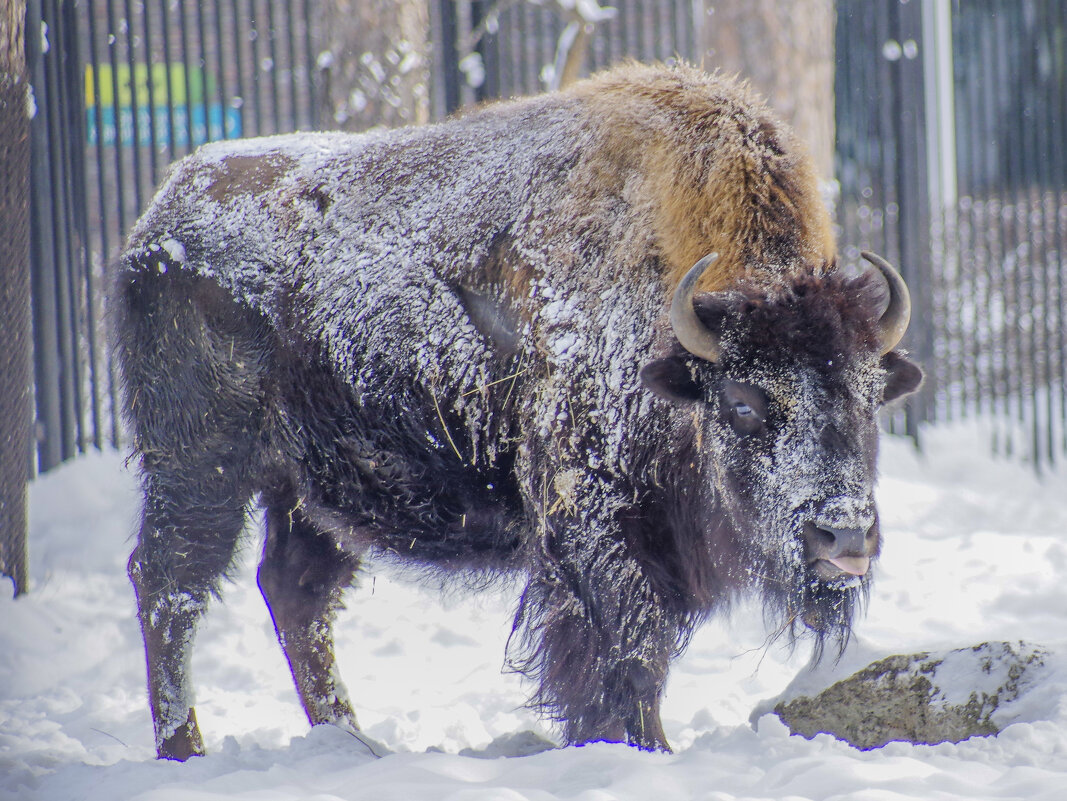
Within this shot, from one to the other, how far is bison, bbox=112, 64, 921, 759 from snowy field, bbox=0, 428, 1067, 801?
260 mm

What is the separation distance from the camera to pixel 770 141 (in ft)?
9.46

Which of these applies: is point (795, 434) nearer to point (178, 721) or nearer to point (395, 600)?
point (178, 721)

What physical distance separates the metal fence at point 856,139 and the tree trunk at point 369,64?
16 centimetres

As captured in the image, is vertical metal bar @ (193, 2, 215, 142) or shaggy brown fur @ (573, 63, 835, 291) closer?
shaggy brown fur @ (573, 63, 835, 291)

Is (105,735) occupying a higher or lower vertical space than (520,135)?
lower

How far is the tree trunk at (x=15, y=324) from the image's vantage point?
4281 millimetres

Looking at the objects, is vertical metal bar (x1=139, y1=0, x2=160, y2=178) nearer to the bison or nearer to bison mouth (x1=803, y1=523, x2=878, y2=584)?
A: the bison

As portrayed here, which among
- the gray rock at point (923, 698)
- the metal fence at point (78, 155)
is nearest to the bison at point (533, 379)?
the gray rock at point (923, 698)

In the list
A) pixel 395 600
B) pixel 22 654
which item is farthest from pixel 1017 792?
pixel 22 654

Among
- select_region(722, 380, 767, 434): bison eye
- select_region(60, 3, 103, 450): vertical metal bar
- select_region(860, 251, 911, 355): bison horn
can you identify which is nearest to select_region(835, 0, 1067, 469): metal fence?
select_region(860, 251, 911, 355): bison horn

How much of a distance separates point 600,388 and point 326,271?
1015 mm

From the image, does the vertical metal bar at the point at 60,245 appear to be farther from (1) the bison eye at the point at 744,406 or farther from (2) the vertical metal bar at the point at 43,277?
(1) the bison eye at the point at 744,406

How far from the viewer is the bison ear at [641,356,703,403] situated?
2.60m

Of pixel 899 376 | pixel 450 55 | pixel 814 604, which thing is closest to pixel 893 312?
pixel 899 376
